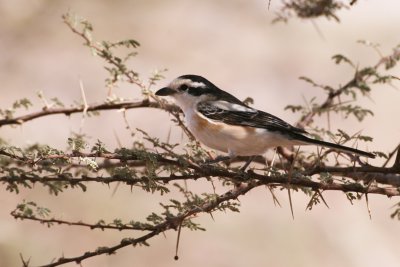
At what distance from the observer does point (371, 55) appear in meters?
12.2

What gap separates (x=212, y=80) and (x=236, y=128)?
6768 mm

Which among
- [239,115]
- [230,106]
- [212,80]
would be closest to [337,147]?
[239,115]

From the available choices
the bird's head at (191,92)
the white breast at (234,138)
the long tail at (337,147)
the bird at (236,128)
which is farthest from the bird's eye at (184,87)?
the long tail at (337,147)

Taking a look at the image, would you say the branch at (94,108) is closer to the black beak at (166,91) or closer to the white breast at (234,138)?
the white breast at (234,138)

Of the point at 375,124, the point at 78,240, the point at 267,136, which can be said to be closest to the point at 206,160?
the point at 267,136

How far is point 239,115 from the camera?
5.41 m

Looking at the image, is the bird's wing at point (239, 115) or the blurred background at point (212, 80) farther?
the blurred background at point (212, 80)

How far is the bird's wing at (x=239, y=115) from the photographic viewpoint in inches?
203

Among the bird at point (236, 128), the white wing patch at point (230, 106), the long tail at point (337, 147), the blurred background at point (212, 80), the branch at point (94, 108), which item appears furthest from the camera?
the blurred background at point (212, 80)

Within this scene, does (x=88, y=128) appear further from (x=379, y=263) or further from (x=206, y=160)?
(x=206, y=160)

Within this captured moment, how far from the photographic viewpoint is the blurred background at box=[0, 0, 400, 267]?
866cm

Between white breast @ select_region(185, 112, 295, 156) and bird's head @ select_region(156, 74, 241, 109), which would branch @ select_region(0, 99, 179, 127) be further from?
bird's head @ select_region(156, 74, 241, 109)

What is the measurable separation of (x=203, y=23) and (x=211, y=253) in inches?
255

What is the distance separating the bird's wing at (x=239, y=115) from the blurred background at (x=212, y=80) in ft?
3.12
